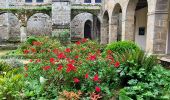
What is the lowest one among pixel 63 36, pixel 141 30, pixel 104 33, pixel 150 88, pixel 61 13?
pixel 150 88

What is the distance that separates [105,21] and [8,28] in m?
10.4

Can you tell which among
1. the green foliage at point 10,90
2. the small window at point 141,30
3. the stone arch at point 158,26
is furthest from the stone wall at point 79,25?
the green foliage at point 10,90

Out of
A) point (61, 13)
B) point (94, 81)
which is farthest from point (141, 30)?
point (94, 81)

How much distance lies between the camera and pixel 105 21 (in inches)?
797

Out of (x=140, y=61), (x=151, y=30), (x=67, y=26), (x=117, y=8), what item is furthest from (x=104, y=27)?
(x=140, y=61)

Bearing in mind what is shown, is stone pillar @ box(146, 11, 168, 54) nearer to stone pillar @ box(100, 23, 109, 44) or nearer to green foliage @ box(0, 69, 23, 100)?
green foliage @ box(0, 69, 23, 100)

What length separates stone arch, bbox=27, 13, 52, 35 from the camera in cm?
2578

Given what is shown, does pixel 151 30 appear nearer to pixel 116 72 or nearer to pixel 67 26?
pixel 116 72

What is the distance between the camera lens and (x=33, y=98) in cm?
438

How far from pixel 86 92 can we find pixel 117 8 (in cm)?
1192

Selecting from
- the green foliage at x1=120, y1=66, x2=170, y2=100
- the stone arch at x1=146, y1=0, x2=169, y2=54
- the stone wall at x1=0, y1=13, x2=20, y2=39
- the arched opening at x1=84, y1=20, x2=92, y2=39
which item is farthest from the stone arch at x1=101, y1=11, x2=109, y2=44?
the green foliage at x1=120, y1=66, x2=170, y2=100

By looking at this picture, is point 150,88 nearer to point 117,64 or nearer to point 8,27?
point 117,64

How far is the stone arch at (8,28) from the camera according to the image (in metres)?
24.9

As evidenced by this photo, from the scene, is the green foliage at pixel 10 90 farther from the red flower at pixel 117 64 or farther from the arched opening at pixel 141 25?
the arched opening at pixel 141 25
